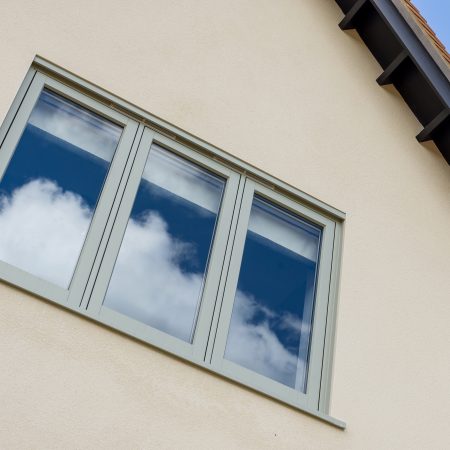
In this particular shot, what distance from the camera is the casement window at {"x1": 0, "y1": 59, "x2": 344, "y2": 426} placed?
4.68 m

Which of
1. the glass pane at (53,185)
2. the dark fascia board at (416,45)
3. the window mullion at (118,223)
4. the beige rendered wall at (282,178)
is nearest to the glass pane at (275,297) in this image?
the beige rendered wall at (282,178)

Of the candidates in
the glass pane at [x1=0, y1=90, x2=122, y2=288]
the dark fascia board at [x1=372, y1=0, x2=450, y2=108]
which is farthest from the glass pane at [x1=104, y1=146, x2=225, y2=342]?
Result: the dark fascia board at [x1=372, y1=0, x2=450, y2=108]

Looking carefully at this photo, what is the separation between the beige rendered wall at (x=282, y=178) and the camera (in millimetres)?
4176

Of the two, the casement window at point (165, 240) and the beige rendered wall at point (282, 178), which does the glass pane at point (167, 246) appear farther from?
the beige rendered wall at point (282, 178)

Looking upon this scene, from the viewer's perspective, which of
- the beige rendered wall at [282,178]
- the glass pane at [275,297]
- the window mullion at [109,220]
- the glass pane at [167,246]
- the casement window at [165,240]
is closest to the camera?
the beige rendered wall at [282,178]

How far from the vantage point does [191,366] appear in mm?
4570

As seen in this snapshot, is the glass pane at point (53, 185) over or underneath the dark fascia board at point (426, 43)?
underneath

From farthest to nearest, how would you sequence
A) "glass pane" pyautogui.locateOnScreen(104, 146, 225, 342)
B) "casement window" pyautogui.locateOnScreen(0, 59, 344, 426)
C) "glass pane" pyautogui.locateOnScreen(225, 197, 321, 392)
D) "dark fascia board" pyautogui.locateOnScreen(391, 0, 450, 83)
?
1. "dark fascia board" pyautogui.locateOnScreen(391, 0, 450, 83)
2. "glass pane" pyautogui.locateOnScreen(225, 197, 321, 392)
3. "glass pane" pyautogui.locateOnScreen(104, 146, 225, 342)
4. "casement window" pyautogui.locateOnScreen(0, 59, 344, 426)

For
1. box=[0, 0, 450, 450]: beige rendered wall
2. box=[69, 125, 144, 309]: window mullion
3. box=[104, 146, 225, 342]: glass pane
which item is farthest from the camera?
box=[104, 146, 225, 342]: glass pane

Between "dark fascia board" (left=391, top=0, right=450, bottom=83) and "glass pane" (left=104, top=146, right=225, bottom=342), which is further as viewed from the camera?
"dark fascia board" (left=391, top=0, right=450, bottom=83)

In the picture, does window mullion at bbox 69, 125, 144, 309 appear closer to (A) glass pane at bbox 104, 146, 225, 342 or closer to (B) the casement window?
(B) the casement window

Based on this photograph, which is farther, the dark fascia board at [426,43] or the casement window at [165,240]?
the dark fascia board at [426,43]

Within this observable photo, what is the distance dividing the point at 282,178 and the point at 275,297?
954mm

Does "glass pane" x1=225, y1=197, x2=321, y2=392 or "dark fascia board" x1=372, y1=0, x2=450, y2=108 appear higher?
"dark fascia board" x1=372, y1=0, x2=450, y2=108
